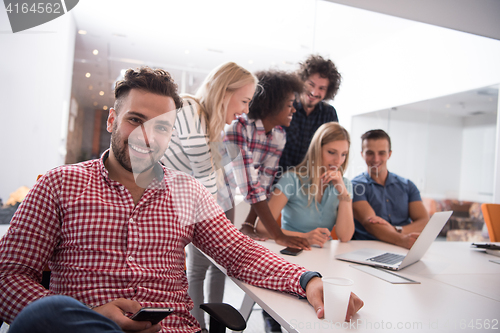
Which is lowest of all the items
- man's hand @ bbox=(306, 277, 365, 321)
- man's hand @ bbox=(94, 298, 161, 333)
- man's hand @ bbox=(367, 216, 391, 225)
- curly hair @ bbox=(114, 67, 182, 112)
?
man's hand @ bbox=(94, 298, 161, 333)

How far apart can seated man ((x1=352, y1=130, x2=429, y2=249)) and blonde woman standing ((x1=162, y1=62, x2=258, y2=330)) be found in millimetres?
953

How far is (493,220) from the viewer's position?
2395 mm

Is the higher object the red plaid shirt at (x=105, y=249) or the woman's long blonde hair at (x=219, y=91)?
the woman's long blonde hair at (x=219, y=91)

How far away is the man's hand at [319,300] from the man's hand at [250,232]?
0.73 meters

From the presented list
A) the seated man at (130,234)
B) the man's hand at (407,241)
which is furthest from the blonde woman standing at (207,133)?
the man's hand at (407,241)

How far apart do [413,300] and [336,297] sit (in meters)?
0.34

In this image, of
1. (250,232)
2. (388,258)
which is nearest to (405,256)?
(388,258)

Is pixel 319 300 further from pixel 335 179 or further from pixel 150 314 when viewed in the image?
pixel 335 179

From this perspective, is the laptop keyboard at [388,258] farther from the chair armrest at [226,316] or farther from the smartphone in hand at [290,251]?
the chair armrest at [226,316]

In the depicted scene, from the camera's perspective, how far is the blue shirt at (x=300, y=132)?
2320 millimetres

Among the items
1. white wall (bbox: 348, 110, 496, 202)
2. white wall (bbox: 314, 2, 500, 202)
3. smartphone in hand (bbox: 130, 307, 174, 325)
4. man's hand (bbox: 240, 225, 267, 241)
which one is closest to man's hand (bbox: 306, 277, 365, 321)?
smartphone in hand (bbox: 130, 307, 174, 325)

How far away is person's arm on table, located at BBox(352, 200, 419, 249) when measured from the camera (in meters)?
1.75

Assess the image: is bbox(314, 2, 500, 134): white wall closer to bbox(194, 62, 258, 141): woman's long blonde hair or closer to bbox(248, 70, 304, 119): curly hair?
bbox(248, 70, 304, 119): curly hair

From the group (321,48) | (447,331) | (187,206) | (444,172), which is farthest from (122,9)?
(444,172)
